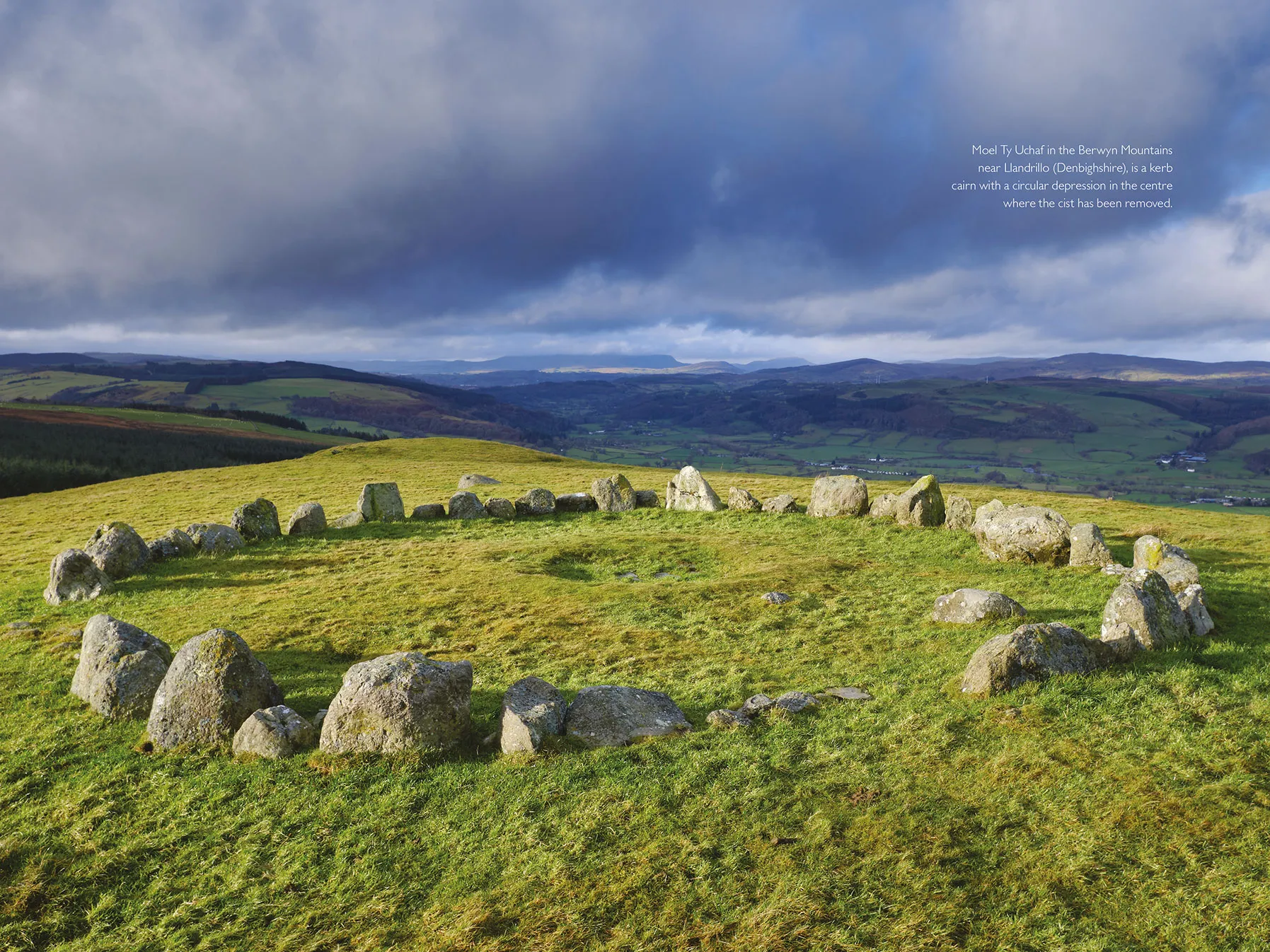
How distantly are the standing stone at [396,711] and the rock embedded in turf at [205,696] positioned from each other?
5.80 ft

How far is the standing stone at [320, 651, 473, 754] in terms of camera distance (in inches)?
427

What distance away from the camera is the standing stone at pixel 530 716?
35.8 ft

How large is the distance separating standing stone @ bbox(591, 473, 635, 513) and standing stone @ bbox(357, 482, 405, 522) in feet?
33.4

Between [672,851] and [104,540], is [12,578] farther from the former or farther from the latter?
[672,851]

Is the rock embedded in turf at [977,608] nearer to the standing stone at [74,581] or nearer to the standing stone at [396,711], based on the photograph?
the standing stone at [396,711]

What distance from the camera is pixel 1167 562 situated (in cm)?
1841

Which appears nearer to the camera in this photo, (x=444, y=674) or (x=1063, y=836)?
(x=1063, y=836)

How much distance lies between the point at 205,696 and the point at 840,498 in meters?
26.2

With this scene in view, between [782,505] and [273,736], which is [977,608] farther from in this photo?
[782,505]

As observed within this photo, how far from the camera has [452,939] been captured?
7262 millimetres

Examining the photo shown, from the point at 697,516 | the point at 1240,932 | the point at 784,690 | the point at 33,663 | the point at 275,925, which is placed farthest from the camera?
the point at 697,516

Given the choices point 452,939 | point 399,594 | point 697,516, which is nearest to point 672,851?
point 452,939

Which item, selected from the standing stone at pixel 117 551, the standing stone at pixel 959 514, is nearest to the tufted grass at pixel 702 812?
the standing stone at pixel 117 551

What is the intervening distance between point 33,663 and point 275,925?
13.1m
